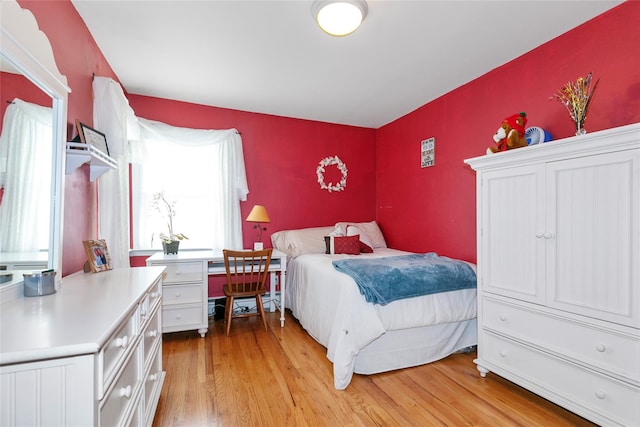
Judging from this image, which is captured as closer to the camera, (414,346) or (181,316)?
(414,346)

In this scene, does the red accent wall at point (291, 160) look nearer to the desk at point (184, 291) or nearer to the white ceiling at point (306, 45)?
the white ceiling at point (306, 45)

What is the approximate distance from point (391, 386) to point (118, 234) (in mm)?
2288

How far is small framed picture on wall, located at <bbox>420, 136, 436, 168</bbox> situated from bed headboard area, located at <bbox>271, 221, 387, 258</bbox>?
3.58 ft

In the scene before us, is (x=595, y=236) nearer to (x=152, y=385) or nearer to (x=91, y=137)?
(x=152, y=385)

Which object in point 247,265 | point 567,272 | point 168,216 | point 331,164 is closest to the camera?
point 567,272

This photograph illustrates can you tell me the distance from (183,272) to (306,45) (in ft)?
7.36

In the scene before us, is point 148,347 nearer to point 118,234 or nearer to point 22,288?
point 22,288

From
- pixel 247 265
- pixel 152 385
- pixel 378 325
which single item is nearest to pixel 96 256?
pixel 152 385

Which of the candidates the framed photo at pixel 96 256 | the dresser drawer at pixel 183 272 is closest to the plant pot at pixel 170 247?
the dresser drawer at pixel 183 272

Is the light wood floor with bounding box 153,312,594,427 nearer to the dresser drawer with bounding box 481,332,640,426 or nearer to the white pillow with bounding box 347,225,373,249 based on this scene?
the dresser drawer with bounding box 481,332,640,426

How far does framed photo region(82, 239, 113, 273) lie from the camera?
1862 mm

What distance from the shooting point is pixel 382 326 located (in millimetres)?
2146

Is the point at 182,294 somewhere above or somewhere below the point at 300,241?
below

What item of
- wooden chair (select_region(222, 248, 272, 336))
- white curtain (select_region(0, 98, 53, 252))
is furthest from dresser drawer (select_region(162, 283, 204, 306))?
white curtain (select_region(0, 98, 53, 252))
